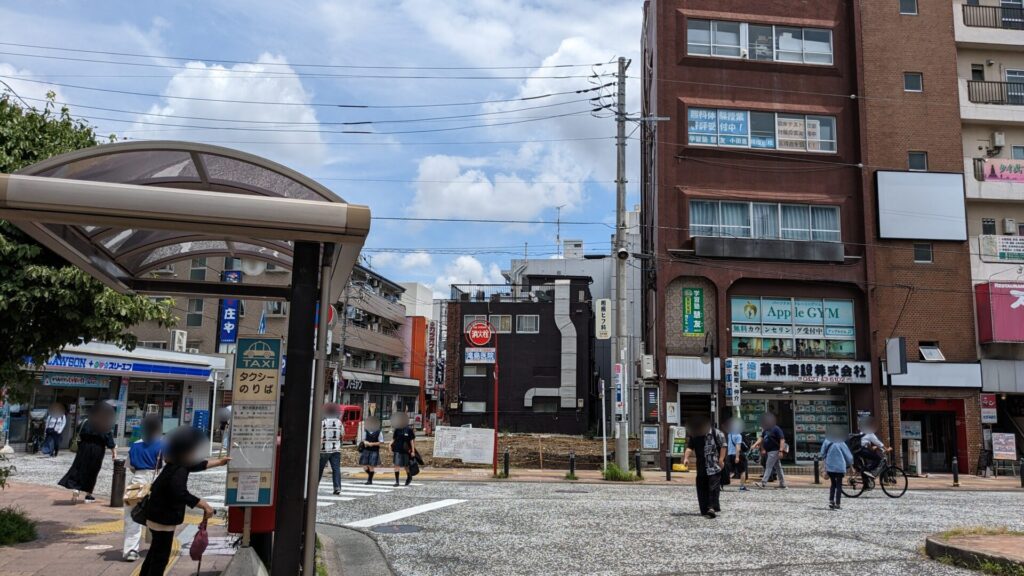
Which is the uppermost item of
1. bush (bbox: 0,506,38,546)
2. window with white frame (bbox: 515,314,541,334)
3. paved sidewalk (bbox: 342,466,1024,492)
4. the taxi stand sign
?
window with white frame (bbox: 515,314,541,334)

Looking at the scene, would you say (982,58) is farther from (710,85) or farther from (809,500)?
(809,500)

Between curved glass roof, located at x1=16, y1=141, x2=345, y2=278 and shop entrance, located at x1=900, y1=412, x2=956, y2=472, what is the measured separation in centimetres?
2969

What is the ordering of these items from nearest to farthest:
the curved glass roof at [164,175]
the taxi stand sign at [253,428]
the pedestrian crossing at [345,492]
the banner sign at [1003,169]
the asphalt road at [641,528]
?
the curved glass roof at [164,175] < the taxi stand sign at [253,428] < the asphalt road at [641,528] < the pedestrian crossing at [345,492] < the banner sign at [1003,169]

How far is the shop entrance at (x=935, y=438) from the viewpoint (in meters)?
30.0

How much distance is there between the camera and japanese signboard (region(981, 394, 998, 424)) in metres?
29.1

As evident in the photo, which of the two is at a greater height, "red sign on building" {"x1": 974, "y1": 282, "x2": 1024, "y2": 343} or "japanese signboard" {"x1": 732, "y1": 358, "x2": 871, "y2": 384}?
"red sign on building" {"x1": 974, "y1": 282, "x2": 1024, "y2": 343}

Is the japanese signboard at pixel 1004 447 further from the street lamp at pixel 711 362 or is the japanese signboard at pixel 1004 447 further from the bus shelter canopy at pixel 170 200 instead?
the bus shelter canopy at pixel 170 200

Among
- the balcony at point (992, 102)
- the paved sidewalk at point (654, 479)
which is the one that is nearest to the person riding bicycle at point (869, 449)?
the paved sidewalk at point (654, 479)

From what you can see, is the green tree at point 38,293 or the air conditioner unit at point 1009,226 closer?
the green tree at point 38,293

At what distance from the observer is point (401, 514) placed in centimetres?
1338

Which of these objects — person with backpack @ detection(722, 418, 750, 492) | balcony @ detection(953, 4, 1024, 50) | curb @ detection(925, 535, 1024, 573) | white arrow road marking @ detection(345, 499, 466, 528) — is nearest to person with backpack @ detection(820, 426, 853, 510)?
person with backpack @ detection(722, 418, 750, 492)

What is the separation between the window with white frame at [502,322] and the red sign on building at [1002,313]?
28980mm

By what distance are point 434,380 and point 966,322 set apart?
53.7m

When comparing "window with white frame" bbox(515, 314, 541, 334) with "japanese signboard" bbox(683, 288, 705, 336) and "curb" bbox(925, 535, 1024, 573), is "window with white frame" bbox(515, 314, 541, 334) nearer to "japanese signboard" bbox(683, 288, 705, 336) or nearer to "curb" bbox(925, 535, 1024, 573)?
"japanese signboard" bbox(683, 288, 705, 336)
